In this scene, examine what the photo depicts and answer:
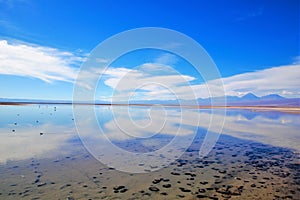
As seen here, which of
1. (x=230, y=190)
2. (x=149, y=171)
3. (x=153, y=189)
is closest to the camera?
(x=230, y=190)

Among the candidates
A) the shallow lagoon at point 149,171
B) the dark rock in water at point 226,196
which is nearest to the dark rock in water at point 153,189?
the shallow lagoon at point 149,171

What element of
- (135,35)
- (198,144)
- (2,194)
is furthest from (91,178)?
(198,144)

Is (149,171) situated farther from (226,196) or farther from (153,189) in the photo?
(226,196)

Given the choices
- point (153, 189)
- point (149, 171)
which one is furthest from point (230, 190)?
point (149, 171)

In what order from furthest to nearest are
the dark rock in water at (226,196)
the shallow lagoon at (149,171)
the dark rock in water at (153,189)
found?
the dark rock in water at (153,189), the shallow lagoon at (149,171), the dark rock in water at (226,196)

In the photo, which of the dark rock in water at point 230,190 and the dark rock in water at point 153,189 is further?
the dark rock in water at point 153,189

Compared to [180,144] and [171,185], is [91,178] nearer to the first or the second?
[171,185]

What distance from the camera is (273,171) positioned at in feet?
42.4

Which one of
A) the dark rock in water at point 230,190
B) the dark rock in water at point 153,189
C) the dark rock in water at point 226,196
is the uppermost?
the dark rock in water at point 230,190

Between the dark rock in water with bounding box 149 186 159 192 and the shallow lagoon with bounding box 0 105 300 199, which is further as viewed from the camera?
the dark rock in water with bounding box 149 186 159 192

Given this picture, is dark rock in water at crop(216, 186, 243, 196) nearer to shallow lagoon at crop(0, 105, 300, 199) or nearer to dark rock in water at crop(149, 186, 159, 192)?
shallow lagoon at crop(0, 105, 300, 199)

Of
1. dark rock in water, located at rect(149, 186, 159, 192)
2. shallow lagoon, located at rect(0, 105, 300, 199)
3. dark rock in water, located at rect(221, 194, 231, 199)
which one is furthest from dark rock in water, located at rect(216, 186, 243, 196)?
dark rock in water, located at rect(149, 186, 159, 192)

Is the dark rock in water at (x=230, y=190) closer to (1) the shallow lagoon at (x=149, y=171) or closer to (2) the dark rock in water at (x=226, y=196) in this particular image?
(1) the shallow lagoon at (x=149, y=171)

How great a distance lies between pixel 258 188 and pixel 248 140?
41.0 ft
